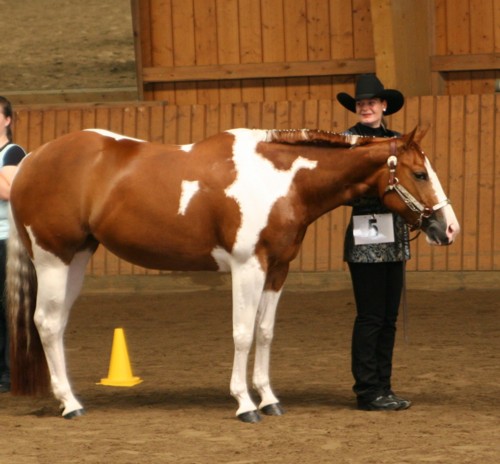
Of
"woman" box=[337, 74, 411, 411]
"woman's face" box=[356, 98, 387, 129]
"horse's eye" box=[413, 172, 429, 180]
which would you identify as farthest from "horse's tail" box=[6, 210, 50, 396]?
"horse's eye" box=[413, 172, 429, 180]

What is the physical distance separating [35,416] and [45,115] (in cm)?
712

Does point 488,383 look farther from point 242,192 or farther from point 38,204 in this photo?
point 38,204

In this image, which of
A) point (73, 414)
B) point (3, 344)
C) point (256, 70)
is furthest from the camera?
point (256, 70)

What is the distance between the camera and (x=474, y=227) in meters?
11.9

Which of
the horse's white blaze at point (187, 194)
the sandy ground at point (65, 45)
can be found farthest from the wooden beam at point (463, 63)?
the horse's white blaze at point (187, 194)

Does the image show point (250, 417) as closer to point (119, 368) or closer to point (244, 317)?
point (244, 317)

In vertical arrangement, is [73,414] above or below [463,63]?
below

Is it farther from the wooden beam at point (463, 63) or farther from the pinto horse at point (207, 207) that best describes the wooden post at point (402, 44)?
the pinto horse at point (207, 207)

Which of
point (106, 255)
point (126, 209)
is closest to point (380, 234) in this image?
point (126, 209)

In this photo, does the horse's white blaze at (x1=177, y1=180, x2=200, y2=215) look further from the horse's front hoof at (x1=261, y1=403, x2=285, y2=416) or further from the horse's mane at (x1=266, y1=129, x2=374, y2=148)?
the horse's front hoof at (x1=261, y1=403, x2=285, y2=416)

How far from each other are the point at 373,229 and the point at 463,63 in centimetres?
748

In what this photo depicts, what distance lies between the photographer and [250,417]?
5965 mm

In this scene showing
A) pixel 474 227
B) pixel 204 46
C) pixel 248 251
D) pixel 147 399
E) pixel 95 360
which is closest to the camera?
pixel 248 251

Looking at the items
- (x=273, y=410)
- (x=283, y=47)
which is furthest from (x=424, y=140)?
(x=273, y=410)
